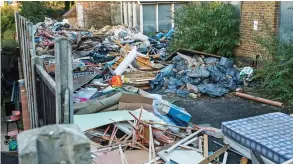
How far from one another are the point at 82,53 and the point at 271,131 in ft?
33.3

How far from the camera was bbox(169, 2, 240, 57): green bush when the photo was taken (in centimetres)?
1253

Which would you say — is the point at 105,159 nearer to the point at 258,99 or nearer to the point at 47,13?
the point at 258,99

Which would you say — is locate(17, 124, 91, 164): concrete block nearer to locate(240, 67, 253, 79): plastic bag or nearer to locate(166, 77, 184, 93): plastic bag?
locate(166, 77, 184, 93): plastic bag

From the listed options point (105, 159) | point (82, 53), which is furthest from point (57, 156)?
point (82, 53)

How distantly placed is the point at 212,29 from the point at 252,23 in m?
1.42

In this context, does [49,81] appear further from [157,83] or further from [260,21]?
[260,21]

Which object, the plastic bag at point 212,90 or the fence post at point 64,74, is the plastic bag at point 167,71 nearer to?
the plastic bag at point 212,90

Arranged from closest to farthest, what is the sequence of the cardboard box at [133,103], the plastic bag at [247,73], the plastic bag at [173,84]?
1. the cardboard box at [133,103]
2. the plastic bag at [173,84]
3. the plastic bag at [247,73]

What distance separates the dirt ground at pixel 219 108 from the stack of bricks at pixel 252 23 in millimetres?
2036

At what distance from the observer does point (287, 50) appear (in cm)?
952

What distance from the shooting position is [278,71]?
9547mm

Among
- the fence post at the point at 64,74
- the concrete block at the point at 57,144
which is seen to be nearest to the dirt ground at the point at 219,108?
the fence post at the point at 64,74

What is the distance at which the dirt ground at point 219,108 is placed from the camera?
8.17 meters

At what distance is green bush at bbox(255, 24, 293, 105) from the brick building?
0.60 meters
